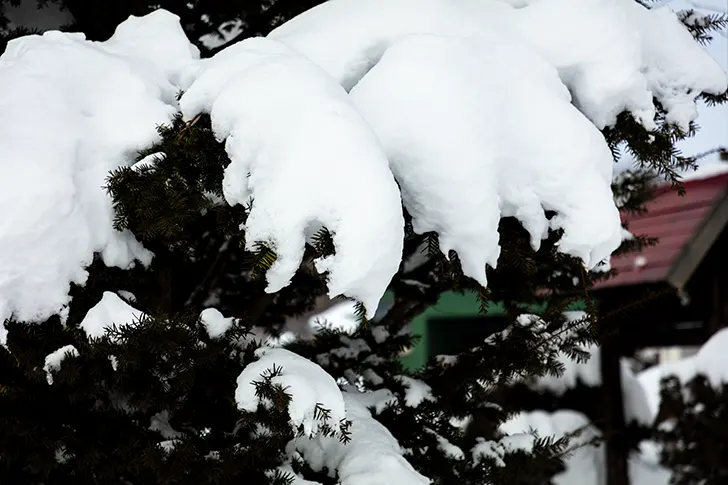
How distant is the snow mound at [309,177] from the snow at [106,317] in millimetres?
347

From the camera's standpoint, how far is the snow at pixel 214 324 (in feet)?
5.75

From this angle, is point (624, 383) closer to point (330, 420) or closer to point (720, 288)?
point (720, 288)

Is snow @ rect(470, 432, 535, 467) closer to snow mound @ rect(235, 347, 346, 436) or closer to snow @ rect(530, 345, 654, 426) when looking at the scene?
snow mound @ rect(235, 347, 346, 436)

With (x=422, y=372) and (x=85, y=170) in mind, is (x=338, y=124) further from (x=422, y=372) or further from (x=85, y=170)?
(x=422, y=372)

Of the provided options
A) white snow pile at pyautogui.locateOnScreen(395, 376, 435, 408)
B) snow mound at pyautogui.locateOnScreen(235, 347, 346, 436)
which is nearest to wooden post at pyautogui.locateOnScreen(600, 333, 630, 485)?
white snow pile at pyautogui.locateOnScreen(395, 376, 435, 408)

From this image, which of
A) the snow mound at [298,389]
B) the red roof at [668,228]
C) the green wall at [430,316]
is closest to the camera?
the snow mound at [298,389]

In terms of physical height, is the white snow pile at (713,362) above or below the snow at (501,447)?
below

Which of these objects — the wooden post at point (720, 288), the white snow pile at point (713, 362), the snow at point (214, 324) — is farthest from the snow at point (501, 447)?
the wooden post at point (720, 288)

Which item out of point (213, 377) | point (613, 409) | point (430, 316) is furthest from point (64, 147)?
point (430, 316)

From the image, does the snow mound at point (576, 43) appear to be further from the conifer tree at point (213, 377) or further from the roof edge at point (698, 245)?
the roof edge at point (698, 245)

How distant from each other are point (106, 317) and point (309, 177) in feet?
1.91

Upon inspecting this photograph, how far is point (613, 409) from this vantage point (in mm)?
5730

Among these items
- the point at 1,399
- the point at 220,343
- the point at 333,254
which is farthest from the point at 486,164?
the point at 1,399

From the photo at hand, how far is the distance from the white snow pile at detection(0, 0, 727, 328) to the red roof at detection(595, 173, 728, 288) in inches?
108
